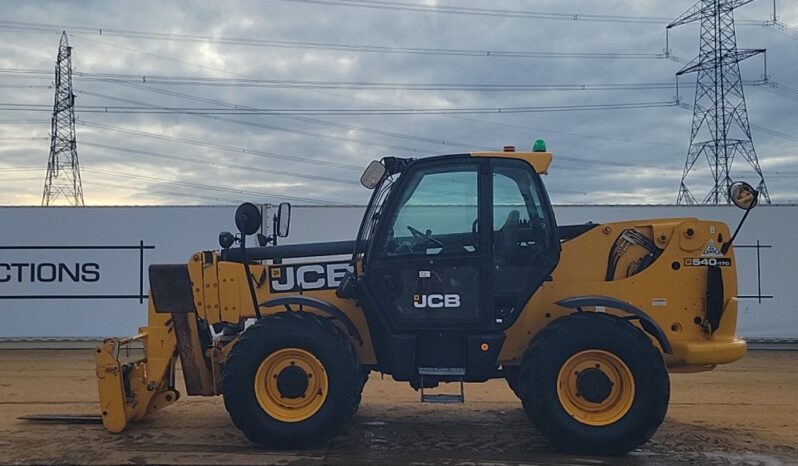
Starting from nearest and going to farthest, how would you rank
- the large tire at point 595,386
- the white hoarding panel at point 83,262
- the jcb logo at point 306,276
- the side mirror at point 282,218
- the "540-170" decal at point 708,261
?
the large tire at point 595,386 → the "540-170" decal at point 708,261 → the jcb logo at point 306,276 → the side mirror at point 282,218 → the white hoarding panel at point 83,262

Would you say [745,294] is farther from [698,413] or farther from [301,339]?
[301,339]

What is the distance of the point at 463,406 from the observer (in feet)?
27.4

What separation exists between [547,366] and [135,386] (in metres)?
3.55

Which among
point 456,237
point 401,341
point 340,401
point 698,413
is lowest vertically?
point 698,413

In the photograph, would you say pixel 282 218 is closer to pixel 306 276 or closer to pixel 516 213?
pixel 306 276

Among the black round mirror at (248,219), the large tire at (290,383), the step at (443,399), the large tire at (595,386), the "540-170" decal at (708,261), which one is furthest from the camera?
the "540-170" decal at (708,261)

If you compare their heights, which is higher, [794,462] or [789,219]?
[789,219]

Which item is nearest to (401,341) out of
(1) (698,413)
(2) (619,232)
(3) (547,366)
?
(3) (547,366)

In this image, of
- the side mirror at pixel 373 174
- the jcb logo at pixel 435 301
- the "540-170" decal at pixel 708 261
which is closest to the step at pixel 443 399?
the jcb logo at pixel 435 301

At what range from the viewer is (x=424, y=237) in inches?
245

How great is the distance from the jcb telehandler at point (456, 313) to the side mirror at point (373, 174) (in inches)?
0.7

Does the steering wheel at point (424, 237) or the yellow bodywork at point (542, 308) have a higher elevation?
the steering wheel at point (424, 237)

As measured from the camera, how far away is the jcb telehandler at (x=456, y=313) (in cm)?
595

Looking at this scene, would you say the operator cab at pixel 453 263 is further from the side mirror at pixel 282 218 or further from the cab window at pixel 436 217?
the side mirror at pixel 282 218
